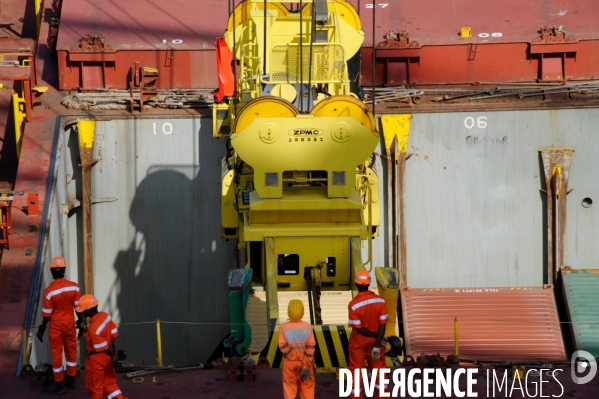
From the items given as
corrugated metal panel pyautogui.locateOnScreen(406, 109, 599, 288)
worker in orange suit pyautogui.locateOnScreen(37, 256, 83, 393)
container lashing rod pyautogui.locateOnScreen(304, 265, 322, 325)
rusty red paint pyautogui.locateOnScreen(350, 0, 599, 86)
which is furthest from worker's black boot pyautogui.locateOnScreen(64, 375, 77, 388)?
rusty red paint pyautogui.locateOnScreen(350, 0, 599, 86)

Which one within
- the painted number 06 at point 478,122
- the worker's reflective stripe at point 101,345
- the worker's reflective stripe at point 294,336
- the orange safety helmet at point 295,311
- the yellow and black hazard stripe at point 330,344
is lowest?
the yellow and black hazard stripe at point 330,344

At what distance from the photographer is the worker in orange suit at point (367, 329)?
11.8 meters

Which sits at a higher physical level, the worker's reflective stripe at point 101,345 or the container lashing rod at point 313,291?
the container lashing rod at point 313,291

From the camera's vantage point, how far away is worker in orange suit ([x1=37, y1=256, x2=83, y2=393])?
41.1ft

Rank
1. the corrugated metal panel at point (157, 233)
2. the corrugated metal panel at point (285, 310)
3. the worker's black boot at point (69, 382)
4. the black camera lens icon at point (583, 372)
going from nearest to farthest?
the worker's black boot at point (69, 382) < the black camera lens icon at point (583, 372) < the corrugated metal panel at point (285, 310) < the corrugated metal panel at point (157, 233)

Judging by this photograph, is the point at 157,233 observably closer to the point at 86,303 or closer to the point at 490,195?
the point at 490,195

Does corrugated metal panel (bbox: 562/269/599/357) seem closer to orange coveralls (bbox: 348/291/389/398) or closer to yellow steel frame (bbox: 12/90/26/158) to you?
orange coveralls (bbox: 348/291/389/398)

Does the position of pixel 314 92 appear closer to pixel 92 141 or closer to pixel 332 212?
pixel 332 212

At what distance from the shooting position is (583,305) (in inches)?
772

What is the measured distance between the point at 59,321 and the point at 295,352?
2.98 m

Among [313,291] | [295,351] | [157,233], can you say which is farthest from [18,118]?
[295,351]

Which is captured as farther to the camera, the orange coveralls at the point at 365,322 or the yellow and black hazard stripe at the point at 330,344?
the yellow and black hazard stripe at the point at 330,344

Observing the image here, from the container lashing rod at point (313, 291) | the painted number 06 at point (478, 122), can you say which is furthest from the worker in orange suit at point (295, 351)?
the painted number 06 at point (478, 122)

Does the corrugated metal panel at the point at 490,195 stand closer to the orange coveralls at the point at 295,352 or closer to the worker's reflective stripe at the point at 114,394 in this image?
the orange coveralls at the point at 295,352
